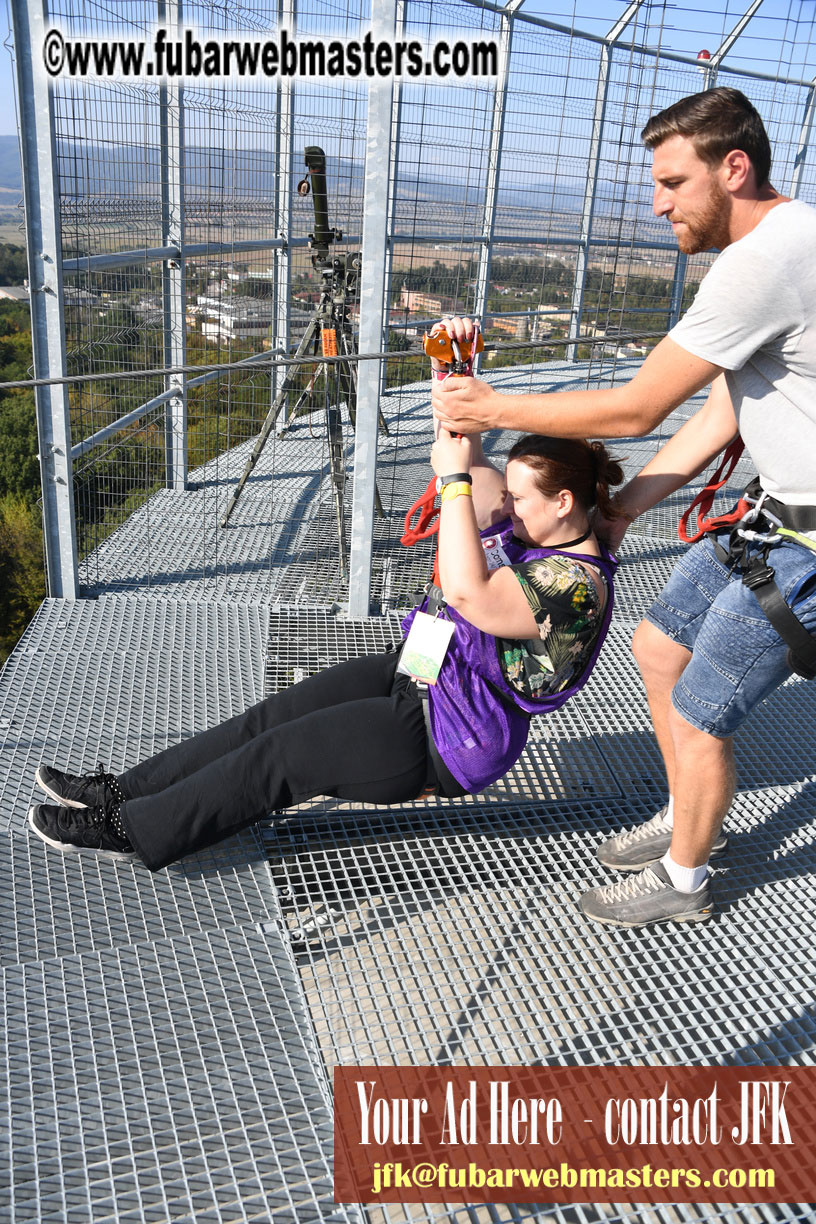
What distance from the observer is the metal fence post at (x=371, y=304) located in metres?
2.65

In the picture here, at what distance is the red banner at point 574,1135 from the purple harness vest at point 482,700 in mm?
551

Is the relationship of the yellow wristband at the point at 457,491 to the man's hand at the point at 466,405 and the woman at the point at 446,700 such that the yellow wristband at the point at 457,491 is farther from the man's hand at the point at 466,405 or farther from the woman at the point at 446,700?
the man's hand at the point at 466,405

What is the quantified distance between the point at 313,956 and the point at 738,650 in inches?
38.9

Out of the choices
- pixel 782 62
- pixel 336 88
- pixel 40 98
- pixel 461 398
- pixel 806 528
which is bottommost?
pixel 806 528

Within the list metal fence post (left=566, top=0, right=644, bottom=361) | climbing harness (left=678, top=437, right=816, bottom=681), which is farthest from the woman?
metal fence post (left=566, top=0, right=644, bottom=361)

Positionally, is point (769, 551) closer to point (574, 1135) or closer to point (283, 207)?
point (574, 1135)

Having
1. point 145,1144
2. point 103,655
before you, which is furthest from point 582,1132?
point 103,655

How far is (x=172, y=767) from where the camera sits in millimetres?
1909

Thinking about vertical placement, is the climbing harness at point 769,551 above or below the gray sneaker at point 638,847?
above

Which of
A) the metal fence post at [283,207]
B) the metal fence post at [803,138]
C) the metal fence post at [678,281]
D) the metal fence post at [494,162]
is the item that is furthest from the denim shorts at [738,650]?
the metal fence post at [803,138]

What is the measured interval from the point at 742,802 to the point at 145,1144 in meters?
1.64

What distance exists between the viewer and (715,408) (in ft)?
6.03

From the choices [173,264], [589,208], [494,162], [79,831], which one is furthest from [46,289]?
[589,208]

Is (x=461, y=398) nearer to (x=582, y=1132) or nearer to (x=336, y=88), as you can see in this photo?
(x=582, y=1132)
